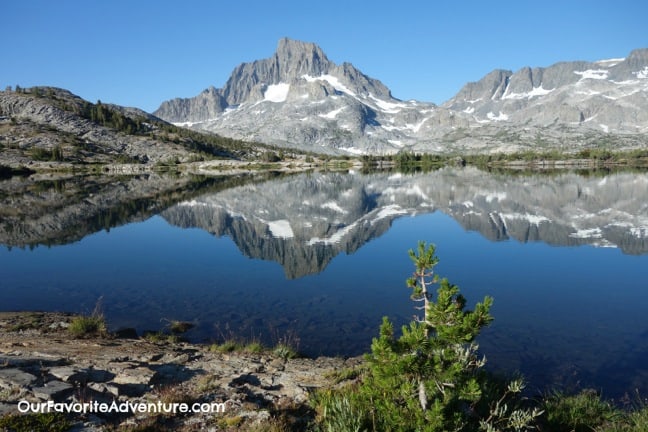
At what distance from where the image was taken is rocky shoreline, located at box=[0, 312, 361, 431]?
1003cm

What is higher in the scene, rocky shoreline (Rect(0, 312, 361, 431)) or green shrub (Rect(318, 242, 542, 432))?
green shrub (Rect(318, 242, 542, 432))

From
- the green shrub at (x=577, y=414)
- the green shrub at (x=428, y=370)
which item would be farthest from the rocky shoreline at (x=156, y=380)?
the green shrub at (x=577, y=414)

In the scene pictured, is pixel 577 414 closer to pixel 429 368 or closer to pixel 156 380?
pixel 429 368

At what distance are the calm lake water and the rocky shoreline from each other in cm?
390

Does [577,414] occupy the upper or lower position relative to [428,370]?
lower

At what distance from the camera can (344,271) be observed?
33031 millimetres

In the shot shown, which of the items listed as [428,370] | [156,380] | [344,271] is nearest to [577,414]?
[428,370]

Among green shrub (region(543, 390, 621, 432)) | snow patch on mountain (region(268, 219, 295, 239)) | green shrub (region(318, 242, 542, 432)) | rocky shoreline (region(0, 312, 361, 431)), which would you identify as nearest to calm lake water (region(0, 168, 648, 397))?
snow patch on mountain (region(268, 219, 295, 239))

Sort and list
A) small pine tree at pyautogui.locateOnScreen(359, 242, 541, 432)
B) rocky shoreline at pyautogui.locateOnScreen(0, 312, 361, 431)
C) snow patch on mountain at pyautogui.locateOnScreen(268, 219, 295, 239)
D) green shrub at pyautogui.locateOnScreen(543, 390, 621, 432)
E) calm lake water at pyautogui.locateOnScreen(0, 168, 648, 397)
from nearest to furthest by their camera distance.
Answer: small pine tree at pyautogui.locateOnScreen(359, 242, 541, 432) → rocky shoreline at pyautogui.locateOnScreen(0, 312, 361, 431) → green shrub at pyautogui.locateOnScreen(543, 390, 621, 432) → calm lake water at pyautogui.locateOnScreen(0, 168, 648, 397) → snow patch on mountain at pyautogui.locateOnScreen(268, 219, 295, 239)

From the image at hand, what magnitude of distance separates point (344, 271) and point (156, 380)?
21686 mm

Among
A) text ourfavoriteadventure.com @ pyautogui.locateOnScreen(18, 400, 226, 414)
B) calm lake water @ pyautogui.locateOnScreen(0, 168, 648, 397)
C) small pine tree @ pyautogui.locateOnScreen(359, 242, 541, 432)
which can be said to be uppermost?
small pine tree @ pyautogui.locateOnScreen(359, 242, 541, 432)

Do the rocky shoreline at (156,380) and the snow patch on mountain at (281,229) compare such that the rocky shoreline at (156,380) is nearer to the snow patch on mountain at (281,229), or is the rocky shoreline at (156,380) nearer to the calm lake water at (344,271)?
the calm lake water at (344,271)

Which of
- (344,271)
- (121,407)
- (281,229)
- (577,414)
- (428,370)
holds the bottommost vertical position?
(344,271)

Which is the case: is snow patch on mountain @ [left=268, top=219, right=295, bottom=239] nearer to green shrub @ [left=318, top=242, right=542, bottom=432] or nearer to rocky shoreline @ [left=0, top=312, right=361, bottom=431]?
rocky shoreline @ [left=0, top=312, right=361, bottom=431]
